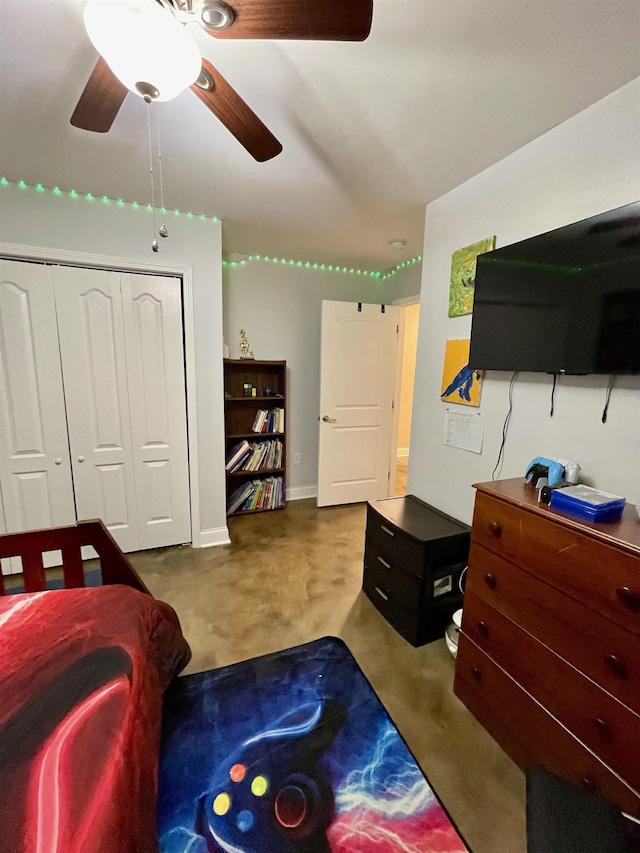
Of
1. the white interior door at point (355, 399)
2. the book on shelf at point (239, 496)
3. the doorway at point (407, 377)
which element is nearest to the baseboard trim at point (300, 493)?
the white interior door at point (355, 399)

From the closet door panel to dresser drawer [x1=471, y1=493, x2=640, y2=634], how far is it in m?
2.33

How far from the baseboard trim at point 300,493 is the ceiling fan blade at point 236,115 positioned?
9.90ft

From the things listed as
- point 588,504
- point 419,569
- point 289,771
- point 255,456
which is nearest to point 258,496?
point 255,456

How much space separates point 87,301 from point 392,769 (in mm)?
2881

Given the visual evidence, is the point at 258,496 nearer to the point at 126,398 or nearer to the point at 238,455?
the point at 238,455

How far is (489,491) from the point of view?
4.43 feet

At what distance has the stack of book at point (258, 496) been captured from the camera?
11.1ft

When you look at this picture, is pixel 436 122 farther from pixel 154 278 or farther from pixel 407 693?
pixel 407 693

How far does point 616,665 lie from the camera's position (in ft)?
3.19

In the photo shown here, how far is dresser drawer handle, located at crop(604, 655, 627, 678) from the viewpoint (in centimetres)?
96

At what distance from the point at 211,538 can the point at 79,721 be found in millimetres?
2007

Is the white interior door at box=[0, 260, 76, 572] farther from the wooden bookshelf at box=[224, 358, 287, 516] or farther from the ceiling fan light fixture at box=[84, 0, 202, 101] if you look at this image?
the ceiling fan light fixture at box=[84, 0, 202, 101]

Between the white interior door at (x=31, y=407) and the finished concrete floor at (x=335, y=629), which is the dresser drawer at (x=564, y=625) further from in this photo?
the white interior door at (x=31, y=407)

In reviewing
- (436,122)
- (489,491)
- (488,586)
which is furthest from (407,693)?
(436,122)
